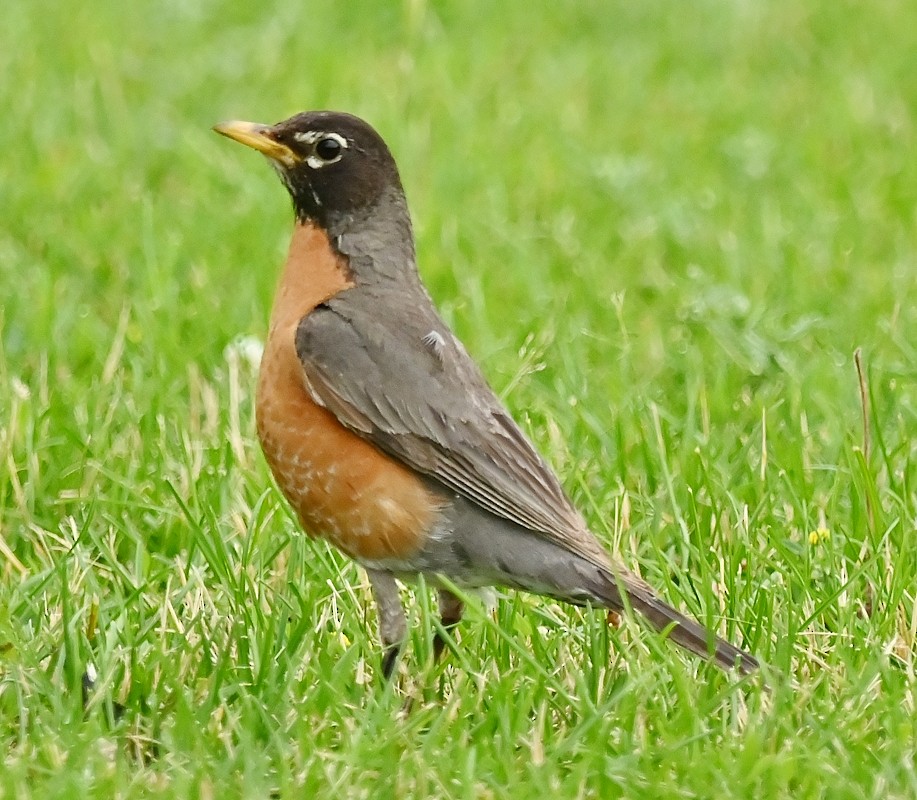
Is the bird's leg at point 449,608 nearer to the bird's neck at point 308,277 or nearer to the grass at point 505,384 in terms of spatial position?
the grass at point 505,384

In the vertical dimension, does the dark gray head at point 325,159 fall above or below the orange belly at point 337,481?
above

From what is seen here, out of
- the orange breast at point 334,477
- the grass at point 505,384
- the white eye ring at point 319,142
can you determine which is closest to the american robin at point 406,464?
the orange breast at point 334,477

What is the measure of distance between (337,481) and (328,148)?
1.00 m

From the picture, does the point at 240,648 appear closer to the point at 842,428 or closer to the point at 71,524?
the point at 71,524

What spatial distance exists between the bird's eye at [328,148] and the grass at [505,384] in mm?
909

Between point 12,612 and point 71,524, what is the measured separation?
0.53 metres

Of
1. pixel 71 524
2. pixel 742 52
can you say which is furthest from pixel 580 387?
pixel 742 52

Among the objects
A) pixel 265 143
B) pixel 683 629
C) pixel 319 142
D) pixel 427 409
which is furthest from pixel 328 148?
pixel 683 629

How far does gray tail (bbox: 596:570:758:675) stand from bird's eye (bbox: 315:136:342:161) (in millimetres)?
1407

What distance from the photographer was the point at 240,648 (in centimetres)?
406

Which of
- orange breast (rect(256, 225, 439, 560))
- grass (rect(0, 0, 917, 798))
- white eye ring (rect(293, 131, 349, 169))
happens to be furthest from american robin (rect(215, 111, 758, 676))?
white eye ring (rect(293, 131, 349, 169))

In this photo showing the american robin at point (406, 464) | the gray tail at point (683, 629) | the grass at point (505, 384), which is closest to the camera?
the grass at point (505, 384)

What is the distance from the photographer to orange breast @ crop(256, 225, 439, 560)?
13.6ft

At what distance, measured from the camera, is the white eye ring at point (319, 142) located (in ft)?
15.4
